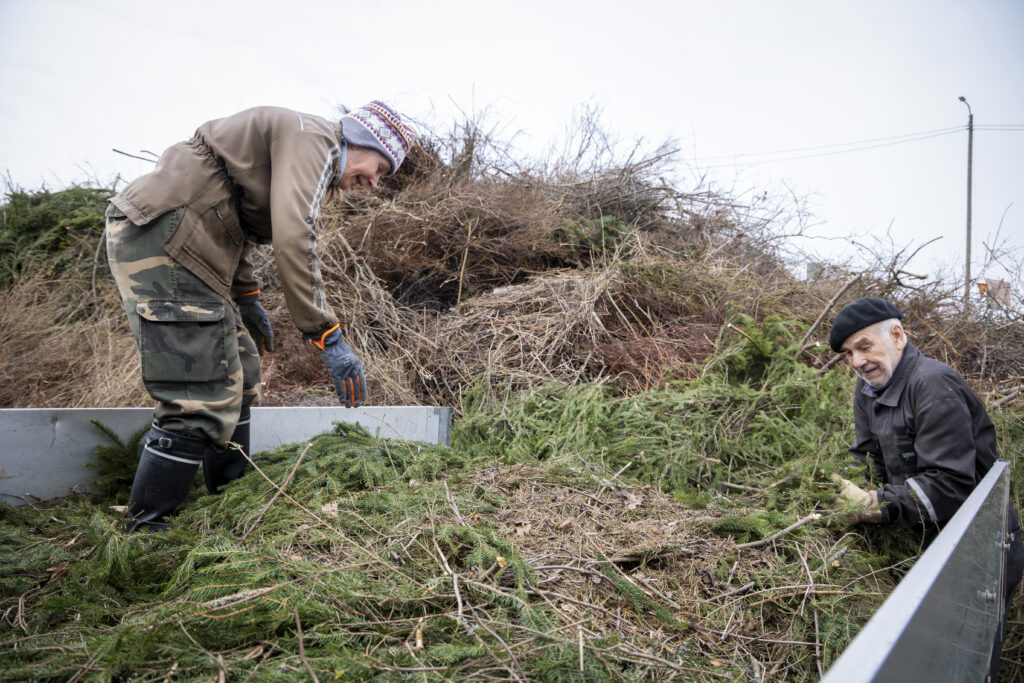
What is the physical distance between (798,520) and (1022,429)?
81.3 inches

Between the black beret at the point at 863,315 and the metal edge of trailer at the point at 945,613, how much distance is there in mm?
701

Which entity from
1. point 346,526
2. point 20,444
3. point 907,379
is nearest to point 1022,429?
point 907,379

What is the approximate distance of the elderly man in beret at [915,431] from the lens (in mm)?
2100

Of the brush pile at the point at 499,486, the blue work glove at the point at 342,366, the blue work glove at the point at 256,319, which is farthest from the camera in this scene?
the blue work glove at the point at 256,319

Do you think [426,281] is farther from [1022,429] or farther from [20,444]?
[1022,429]

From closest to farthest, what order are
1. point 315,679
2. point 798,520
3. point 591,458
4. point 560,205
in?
point 315,679 → point 798,520 → point 591,458 → point 560,205

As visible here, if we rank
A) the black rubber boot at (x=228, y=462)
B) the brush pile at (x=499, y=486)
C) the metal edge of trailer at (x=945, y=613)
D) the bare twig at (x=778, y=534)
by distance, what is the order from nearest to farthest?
the metal edge of trailer at (x=945, y=613)
the brush pile at (x=499, y=486)
the bare twig at (x=778, y=534)
the black rubber boot at (x=228, y=462)

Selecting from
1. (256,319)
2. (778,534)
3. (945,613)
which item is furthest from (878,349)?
(256,319)

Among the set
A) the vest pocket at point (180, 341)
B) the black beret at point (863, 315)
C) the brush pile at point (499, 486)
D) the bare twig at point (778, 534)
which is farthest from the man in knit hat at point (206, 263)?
the black beret at point (863, 315)

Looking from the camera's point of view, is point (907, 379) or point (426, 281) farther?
point (426, 281)

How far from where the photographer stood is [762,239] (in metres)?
6.90

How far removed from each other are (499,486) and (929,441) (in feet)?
5.53

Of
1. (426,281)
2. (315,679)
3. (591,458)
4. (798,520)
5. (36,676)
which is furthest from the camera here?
(426,281)

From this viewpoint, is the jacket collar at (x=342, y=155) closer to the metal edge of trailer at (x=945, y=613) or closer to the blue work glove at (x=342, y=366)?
the blue work glove at (x=342, y=366)
